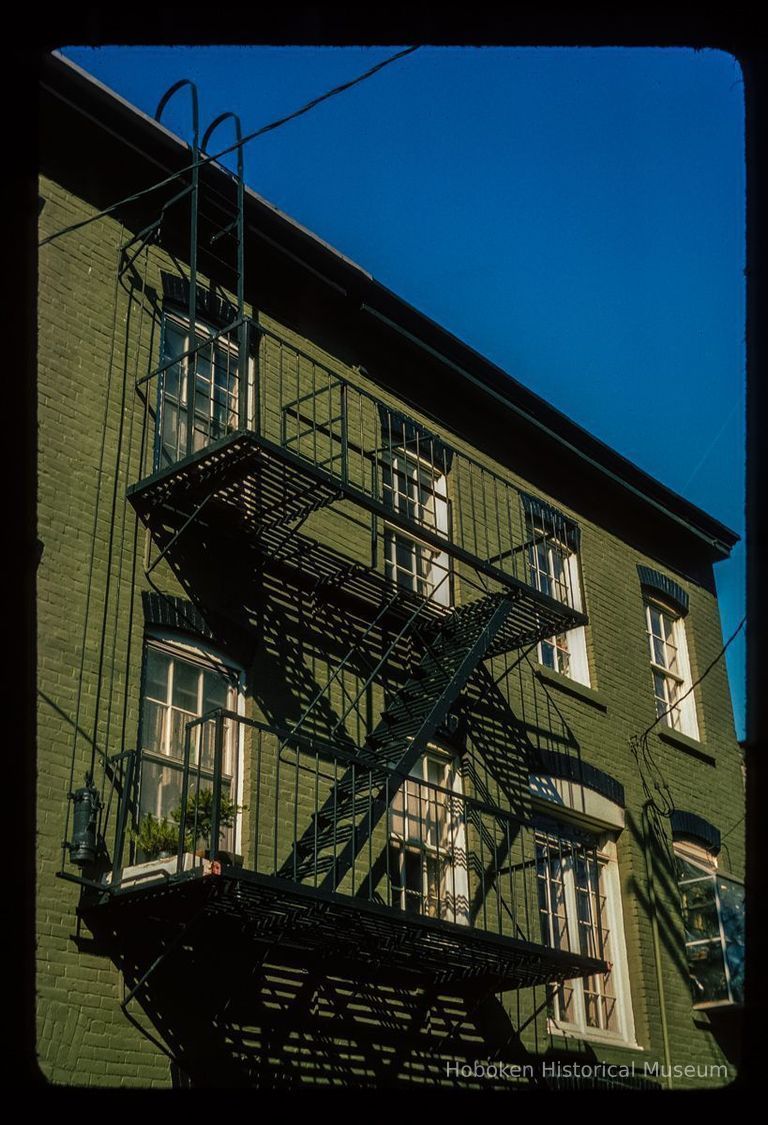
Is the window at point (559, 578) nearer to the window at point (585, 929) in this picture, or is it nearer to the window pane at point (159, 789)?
the window at point (585, 929)

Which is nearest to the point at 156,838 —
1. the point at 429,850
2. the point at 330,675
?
the point at 330,675

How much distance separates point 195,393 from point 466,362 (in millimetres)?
4197

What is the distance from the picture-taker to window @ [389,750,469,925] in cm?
1199

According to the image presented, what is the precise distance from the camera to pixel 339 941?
34.0 feet

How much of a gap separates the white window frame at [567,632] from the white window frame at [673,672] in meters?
1.40

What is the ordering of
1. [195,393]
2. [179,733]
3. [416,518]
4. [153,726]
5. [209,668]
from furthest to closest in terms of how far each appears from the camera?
1. [416,518]
2. [195,393]
3. [209,668]
4. [179,733]
5. [153,726]

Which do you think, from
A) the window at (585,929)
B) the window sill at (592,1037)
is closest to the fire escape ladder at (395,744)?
the window at (585,929)

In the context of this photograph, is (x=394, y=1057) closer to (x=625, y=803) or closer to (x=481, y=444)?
(x=625, y=803)

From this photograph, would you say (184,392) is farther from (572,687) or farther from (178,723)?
(572,687)

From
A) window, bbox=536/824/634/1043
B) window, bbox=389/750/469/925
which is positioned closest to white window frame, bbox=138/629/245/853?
window, bbox=389/750/469/925

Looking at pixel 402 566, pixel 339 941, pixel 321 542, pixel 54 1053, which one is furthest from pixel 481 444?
pixel 54 1053

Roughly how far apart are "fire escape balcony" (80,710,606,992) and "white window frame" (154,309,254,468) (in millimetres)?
2423

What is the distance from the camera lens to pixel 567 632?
1595 cm

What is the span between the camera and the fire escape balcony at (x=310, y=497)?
11133mm
